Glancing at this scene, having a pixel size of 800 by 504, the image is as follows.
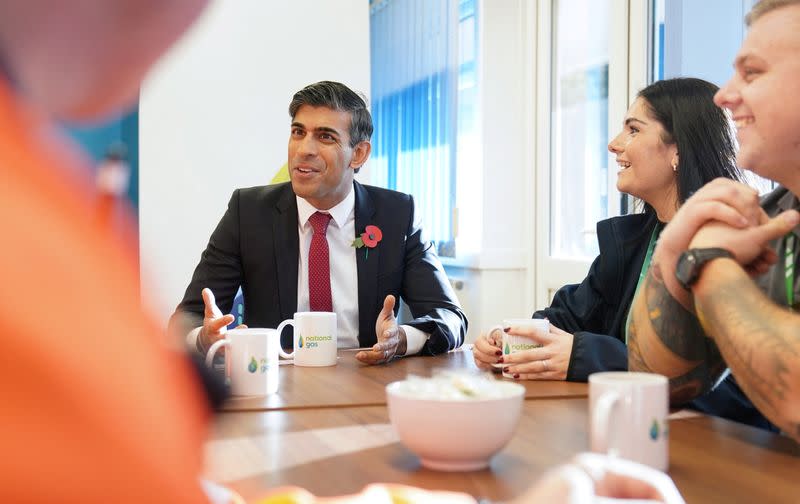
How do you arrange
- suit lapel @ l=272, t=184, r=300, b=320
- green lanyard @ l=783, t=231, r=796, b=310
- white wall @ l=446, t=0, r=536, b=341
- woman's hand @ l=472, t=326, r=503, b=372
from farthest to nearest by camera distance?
white wall @ l=446, t=0, r=536, b=341 < suit lapel @ l=272, t=184, r=300, b=320 < woman's hand @ l=472, t=326, r=503, b=372 < green lanyard @ l=783, t=231, r=796, b=310

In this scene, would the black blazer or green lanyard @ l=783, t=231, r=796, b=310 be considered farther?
the black blazer

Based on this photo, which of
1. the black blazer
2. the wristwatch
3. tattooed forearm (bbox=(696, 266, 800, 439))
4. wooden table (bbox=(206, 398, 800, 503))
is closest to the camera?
wooden table (bbox=(206, 398, 800, 503))

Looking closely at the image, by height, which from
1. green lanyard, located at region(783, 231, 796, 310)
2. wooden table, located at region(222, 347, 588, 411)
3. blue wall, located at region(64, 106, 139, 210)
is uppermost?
blue wall, located at region(64, 106, 139, 210)

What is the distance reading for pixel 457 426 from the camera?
951mm

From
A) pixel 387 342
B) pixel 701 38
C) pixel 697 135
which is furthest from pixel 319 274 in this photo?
pixel 701 38

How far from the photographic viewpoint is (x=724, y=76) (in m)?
3.15

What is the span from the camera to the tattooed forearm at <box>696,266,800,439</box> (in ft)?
3.44

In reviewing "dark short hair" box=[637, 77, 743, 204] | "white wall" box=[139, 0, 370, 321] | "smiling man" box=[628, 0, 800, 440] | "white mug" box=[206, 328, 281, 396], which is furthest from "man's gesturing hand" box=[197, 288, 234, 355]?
→ "white wall" box=[139, 0, 370, 321]

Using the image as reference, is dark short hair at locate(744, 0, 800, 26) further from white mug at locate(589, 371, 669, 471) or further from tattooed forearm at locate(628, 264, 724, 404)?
white mug at locate(589, 371, 669, 471)

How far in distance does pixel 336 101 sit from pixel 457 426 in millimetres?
2030

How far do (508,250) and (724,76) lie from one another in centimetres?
151

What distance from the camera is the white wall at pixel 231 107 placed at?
360 cm

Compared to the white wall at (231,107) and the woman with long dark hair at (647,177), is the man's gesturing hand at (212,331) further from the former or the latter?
the white wall at (231,107)

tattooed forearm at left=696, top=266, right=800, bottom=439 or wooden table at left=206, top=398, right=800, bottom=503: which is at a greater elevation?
tattooed forearm at left=696, top=266, right=800, bottom=439
